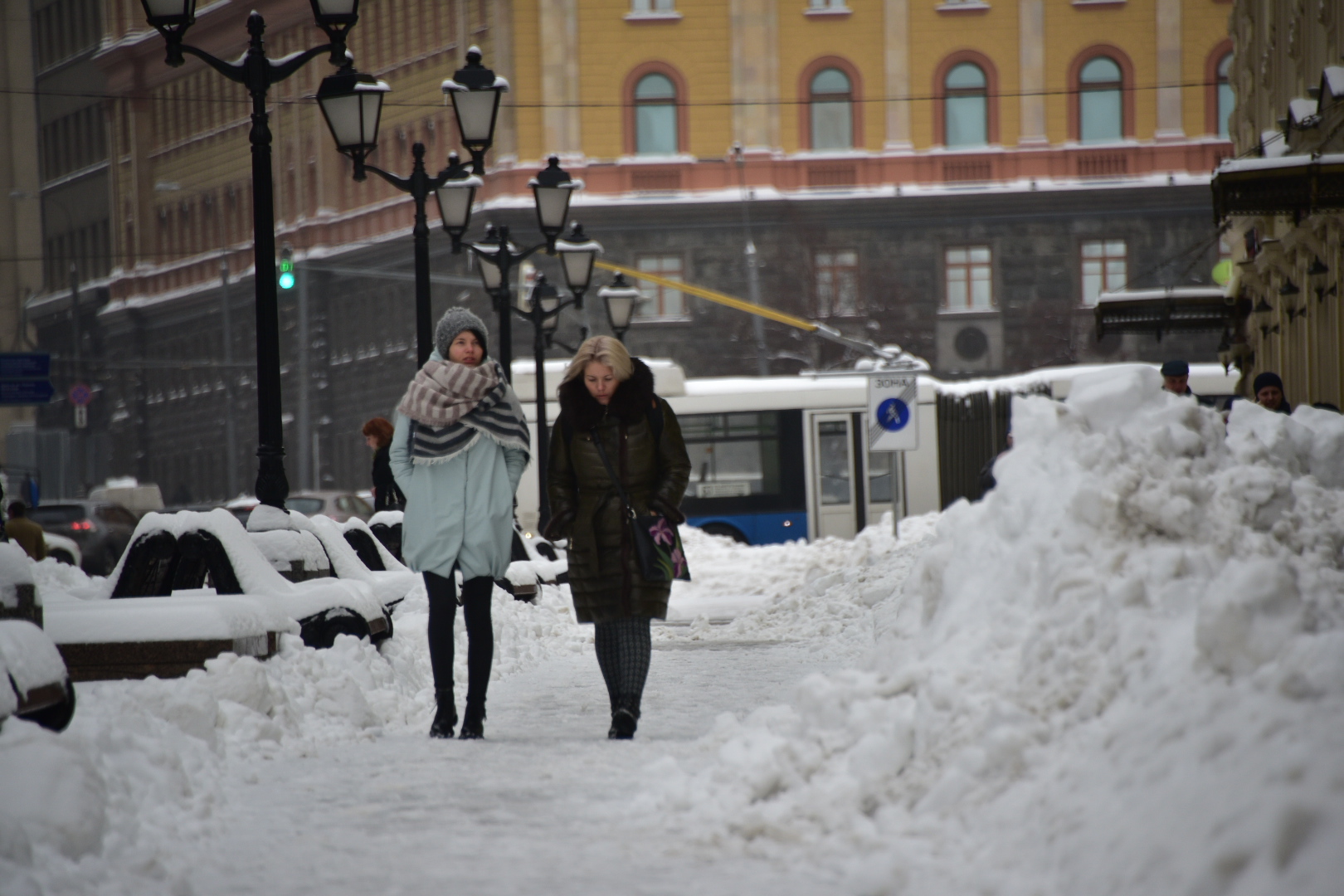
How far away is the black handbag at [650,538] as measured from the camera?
765cm

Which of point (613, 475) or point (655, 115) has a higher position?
point (655, 115)

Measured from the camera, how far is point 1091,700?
5219mm

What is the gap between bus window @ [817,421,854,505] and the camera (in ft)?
96.6

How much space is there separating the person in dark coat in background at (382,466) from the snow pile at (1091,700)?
8.02 metres

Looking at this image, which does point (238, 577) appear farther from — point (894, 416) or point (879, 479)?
point (879, 479)

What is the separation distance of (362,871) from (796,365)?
40745 millimetres

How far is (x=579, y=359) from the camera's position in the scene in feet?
25.3

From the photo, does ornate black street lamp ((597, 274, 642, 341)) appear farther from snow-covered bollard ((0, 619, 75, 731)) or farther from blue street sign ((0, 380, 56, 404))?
snow-covered bollard ((0, 619, 75, 731))

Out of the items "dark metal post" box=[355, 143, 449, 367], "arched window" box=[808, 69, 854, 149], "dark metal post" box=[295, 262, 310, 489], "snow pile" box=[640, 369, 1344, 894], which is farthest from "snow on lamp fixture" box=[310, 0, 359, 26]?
"dark metal post" box=[295, 262, 310, 489]

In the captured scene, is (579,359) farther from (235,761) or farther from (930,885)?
(930,885)

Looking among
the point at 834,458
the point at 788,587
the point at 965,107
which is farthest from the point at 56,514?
the point at 965,107

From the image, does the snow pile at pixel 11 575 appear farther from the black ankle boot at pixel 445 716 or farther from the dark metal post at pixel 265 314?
the dark metal post at pixel 265 314

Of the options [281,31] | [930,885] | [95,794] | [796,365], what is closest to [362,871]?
[95,794]

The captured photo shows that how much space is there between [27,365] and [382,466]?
2488 centimetres
